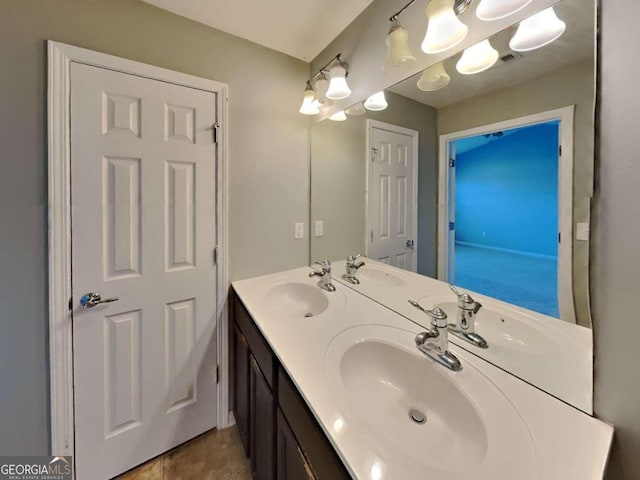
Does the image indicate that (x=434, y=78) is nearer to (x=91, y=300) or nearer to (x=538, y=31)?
(x=538, y=31)

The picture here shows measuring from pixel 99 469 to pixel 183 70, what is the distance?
6.84ft

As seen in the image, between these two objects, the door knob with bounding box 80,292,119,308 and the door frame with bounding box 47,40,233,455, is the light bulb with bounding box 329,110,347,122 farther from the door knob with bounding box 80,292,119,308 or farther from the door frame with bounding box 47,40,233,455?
the door knob with bounding box 80,292,119,308

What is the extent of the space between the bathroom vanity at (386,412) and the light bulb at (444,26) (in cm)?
109

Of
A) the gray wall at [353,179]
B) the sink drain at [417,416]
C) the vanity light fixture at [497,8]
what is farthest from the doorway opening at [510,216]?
the sink drain at [417,416]

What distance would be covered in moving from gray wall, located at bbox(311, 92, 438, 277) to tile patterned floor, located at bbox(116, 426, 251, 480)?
1.25 meters

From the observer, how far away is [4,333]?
109cm

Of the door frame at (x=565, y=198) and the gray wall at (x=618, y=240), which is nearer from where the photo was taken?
the gray wall at (x=618, y=240)

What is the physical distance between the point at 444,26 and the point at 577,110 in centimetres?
53

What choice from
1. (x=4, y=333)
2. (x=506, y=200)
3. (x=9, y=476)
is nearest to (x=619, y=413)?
(x=506, y=200)

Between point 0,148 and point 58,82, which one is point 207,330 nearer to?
point 0,148

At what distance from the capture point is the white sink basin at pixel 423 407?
1.85ft

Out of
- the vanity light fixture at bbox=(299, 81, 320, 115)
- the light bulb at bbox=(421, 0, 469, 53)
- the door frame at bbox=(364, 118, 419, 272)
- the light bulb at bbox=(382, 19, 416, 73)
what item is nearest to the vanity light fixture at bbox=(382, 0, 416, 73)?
the light bulb at bbox=(382, 19, 416, 73)

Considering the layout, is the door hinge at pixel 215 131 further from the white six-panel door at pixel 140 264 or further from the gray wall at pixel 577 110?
the gray wall at pixel 577 110

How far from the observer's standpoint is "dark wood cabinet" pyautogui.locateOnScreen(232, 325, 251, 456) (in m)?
1.34
